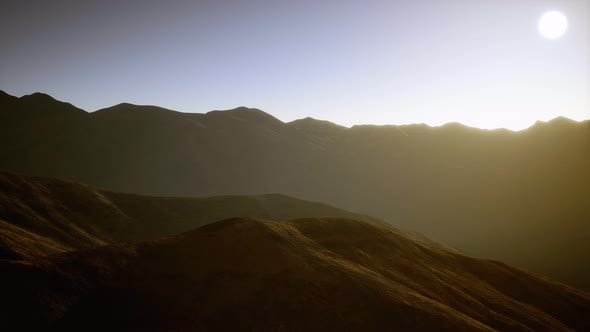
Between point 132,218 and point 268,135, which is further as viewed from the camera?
point 268,135

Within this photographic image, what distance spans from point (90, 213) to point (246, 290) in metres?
43.3

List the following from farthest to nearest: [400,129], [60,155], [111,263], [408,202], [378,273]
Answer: [400,129] < [408,202] < [60,155] < [378,273] < [111,263]

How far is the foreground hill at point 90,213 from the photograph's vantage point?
1448 inches

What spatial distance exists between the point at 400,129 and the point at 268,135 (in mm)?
73332

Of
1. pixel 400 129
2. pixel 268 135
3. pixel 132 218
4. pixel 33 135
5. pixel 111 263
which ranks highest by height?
pixel 400 129

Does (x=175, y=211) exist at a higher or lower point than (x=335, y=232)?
lower

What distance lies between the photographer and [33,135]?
116m

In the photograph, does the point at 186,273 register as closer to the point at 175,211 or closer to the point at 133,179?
the point at 175,211

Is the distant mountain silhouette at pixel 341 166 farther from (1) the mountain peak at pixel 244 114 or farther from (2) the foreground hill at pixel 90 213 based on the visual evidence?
(2) the foreground hill at pixel 90 213

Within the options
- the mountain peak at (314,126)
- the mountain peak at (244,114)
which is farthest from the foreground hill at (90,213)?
the mountain peak at (314,126)

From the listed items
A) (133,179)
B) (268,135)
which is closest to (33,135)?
(133,179)

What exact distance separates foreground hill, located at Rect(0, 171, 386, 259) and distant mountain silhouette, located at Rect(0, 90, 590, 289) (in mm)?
49636

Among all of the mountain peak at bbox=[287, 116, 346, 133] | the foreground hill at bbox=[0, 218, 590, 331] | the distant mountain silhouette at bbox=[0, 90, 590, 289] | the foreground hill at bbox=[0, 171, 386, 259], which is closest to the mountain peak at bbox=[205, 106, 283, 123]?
the distant mountain silhouette at bbox=[0, 90, 590, 289]

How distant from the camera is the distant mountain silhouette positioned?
10775 centimetres
